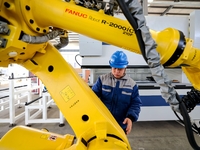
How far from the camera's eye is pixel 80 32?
88 centimetres

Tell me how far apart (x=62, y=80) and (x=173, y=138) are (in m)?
3.21

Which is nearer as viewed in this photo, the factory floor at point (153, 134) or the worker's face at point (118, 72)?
the worker's face at point (118, 72)

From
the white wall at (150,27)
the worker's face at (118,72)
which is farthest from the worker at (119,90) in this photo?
the white wall at (150,27)

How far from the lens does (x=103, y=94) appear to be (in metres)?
1.95

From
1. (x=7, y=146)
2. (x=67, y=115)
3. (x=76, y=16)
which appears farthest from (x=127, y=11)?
(x=7, y=146)

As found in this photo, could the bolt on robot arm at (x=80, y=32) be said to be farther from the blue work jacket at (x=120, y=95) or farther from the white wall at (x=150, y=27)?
the white wall at (x=150, y=27)

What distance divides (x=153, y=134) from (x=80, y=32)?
132 inches

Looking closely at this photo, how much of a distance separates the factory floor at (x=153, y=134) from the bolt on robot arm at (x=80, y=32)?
2289mm

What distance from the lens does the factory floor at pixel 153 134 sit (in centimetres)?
298

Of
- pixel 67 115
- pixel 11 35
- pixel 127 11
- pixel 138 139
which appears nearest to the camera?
pixel 127 11

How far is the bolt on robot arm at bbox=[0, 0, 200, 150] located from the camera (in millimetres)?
812

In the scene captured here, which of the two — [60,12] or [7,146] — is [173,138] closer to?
[7,146]

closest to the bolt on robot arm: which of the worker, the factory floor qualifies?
the worker

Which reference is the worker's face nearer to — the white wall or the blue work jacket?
the blue work jacket
